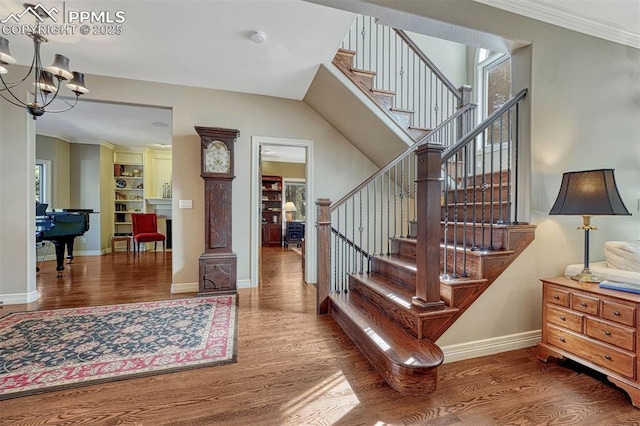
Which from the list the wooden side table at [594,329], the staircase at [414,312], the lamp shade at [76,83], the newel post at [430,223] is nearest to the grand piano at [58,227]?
the lamp shade at [76,83]

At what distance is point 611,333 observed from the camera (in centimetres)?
166

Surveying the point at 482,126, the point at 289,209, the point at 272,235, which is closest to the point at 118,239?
the point at 272,235

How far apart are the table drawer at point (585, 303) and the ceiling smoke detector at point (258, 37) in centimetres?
321

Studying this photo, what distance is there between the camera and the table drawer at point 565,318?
5.99 ft

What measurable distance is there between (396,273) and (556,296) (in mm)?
1136

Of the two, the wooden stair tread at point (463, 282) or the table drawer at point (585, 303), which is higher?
the wooden stair tread at point (463, 282)

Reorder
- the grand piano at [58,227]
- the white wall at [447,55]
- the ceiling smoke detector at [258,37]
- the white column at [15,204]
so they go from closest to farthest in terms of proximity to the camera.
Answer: the ceiling smoke detector at [258,37] → the white column at [15,204] → the grand piano at [58,227] → the white wall at [447,55]

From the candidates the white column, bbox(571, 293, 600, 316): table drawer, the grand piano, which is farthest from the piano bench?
bbox(571, 293, 600, 316): table drawer

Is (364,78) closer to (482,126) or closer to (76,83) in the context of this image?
(482,126)

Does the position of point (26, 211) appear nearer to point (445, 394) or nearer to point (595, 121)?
point (445, 394)

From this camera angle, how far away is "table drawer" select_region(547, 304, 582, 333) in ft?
5.99

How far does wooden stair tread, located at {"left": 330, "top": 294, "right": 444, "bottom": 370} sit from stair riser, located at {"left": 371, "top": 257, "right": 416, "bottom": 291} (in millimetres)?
371

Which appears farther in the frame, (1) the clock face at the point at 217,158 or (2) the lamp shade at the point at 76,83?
(1) the clock face at the point at 217,158

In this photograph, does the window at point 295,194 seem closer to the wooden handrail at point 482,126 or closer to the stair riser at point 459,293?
the wooden handrail at point 482,126
